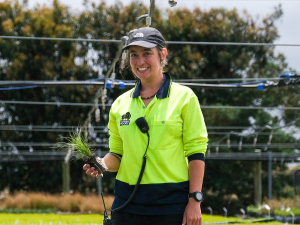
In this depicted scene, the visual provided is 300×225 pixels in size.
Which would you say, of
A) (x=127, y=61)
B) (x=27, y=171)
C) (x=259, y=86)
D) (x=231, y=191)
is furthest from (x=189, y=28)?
(x=127, y=61)

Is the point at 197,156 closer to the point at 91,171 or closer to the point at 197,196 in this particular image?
the point at 197,196

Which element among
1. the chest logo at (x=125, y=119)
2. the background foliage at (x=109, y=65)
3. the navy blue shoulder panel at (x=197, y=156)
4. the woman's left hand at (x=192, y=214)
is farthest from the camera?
the background foliage at (x=109, y=65)

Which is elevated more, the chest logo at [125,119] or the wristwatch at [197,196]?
the chest logo at [125,119]

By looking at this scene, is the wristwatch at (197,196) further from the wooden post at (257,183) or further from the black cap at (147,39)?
the wooden post at (257,183)

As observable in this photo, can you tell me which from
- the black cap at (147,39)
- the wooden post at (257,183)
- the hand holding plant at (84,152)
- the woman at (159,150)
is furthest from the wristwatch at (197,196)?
the wooden post at (257,183)

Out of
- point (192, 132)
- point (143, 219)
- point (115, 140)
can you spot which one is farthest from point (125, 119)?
point (143, 219)

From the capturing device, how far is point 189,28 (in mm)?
24109

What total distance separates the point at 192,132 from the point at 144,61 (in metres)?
0.44

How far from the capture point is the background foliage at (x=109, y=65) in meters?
23.2

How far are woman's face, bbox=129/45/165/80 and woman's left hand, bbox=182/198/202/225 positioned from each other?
2.22 feet

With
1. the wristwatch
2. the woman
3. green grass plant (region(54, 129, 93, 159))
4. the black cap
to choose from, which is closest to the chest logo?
the woman

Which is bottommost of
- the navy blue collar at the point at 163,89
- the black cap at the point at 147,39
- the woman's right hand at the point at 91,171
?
the woman's right hand at the point at 91,171

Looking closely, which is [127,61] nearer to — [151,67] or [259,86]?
[151,67]

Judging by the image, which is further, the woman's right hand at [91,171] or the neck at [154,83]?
the neck at [154,83]
